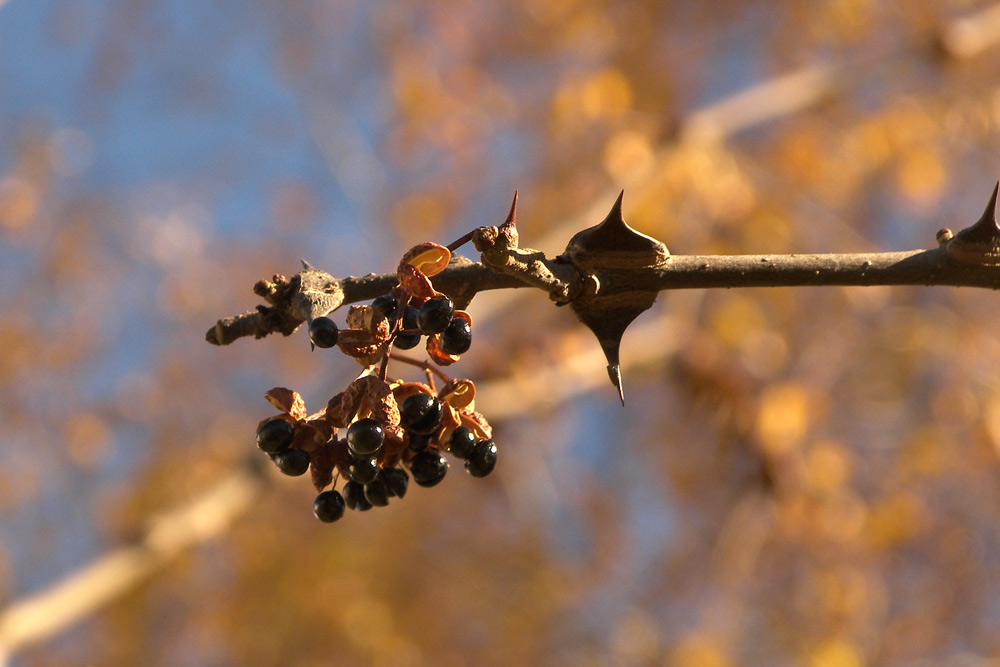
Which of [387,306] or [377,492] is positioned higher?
[387,306]

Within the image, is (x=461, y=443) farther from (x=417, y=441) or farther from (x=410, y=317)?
(x=410, y=317)

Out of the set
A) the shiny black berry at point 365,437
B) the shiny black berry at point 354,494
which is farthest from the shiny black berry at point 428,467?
the shiny black berry at point 365,437

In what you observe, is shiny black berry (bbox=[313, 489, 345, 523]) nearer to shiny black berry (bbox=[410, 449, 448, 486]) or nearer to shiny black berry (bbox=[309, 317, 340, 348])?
shiny black berry (bbox=[410, 449, 448, 486])

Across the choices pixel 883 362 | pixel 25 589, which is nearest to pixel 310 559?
pixel 25 589

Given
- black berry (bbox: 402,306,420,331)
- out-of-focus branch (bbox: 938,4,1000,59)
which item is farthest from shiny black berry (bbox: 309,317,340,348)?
out-of-focus branch (bbox: 938,4,1000,59)

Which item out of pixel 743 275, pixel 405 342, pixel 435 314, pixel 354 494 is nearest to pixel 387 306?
pixel 405 342
